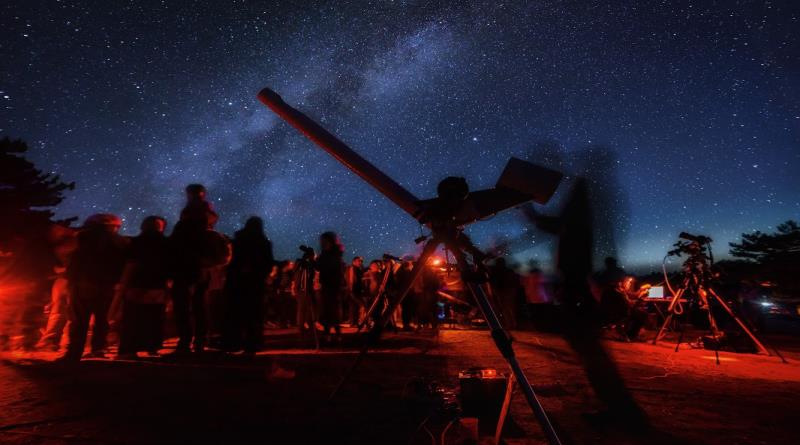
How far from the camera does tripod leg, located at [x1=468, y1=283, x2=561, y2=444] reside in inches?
77.8

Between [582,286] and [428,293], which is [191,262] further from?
[582,286]

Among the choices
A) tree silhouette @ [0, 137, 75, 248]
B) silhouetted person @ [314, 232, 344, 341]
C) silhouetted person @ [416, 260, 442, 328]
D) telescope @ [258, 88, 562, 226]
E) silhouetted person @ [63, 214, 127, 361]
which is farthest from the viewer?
tree silhouette @ [0, 137, 75, 248]

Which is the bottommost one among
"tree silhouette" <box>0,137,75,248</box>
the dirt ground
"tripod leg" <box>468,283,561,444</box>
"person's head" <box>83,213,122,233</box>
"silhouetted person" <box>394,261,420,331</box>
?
the dirt ground

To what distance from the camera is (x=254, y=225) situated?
6.04 metres

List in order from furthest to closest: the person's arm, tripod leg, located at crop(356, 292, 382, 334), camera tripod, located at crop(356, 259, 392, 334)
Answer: the person's arm
camera tripod, located at crop(356, 259, 392, 334)
tripod leg, located at crop(356, 292, 382, 334)

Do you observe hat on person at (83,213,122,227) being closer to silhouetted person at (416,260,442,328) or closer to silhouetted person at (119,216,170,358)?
silhouetted person at (119,216,170,358)

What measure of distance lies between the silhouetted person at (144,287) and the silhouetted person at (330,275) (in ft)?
8.72

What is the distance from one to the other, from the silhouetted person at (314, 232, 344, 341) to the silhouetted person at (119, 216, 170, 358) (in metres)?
2.66

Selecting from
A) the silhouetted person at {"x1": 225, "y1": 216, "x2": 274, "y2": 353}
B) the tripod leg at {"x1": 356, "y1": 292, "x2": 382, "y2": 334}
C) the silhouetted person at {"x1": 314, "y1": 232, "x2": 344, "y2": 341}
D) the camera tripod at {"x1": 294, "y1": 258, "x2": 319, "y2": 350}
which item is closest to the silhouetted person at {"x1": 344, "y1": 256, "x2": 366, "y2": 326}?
the camera tripod at {"x1": 294, "y1": 258, "x2": 319, "y2": 350}

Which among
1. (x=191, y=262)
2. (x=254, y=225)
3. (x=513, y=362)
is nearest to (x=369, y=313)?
(x=254, y=225)

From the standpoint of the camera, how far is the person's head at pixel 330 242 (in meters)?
8.07

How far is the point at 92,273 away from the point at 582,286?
8472mm

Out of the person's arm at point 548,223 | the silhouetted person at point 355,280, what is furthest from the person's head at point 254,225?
the silhouetted person at point 355,280

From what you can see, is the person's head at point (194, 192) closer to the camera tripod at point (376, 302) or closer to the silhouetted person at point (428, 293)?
the camera tripod at point (376, 302)
